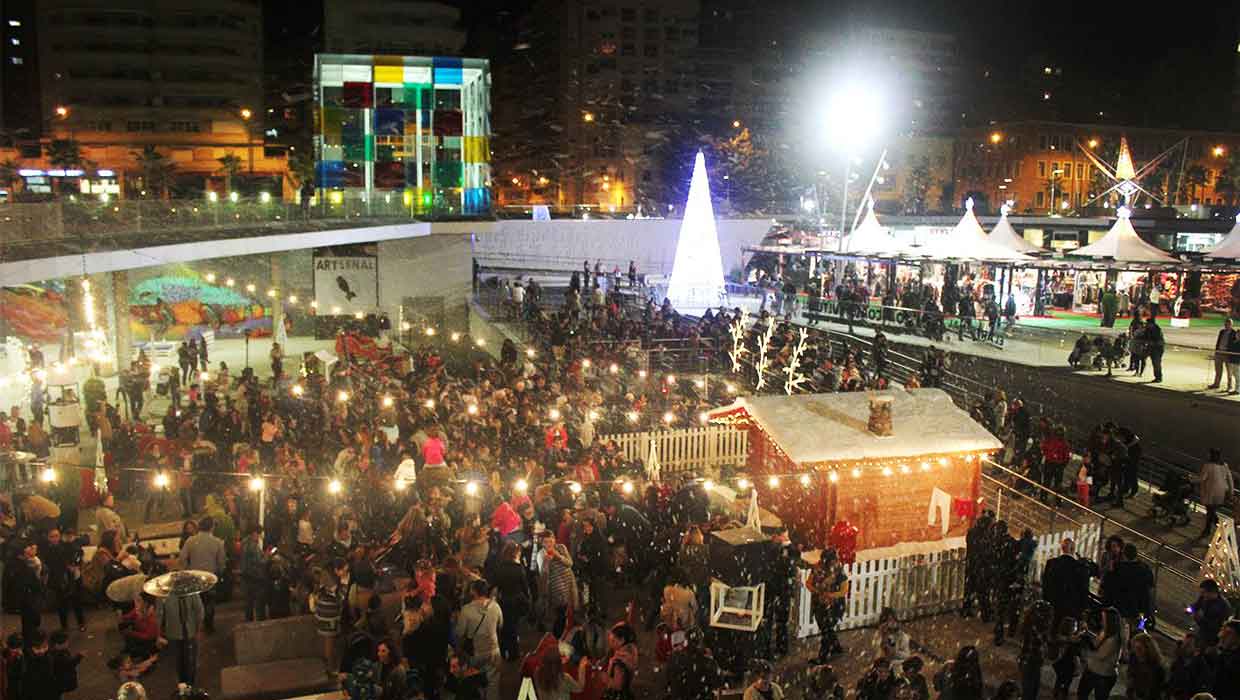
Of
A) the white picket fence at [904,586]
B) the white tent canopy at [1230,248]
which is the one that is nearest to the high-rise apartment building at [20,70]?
the white tent canopy at [1230,248]

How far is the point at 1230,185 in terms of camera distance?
6650cm

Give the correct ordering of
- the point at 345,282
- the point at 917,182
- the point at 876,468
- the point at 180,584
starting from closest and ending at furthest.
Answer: the point at 180,584, the point at 876,468, the point at 345,282, the point at 917,182

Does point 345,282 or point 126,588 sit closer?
point 126,588

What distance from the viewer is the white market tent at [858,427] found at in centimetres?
1111

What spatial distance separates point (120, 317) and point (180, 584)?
54.6ft

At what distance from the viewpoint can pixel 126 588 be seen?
28.3ft

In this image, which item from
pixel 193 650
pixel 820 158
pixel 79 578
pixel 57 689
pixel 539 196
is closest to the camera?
pixel 57 689

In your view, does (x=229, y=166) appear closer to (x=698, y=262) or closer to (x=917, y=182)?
(x=917, y=182)

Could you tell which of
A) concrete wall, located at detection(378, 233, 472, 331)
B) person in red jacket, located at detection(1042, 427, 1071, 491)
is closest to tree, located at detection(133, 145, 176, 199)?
concrete wall, located at detection(378, 233, 472, 331)

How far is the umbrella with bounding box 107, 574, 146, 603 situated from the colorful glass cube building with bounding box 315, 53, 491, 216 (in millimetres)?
23763

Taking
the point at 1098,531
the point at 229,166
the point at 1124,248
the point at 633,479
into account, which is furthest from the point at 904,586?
the point at 229,166

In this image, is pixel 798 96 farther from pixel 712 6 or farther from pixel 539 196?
pixel 539 196

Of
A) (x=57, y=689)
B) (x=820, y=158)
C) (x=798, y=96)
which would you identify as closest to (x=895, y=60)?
(x=798, y=96)

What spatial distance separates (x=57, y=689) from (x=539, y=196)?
7722 centimetres
